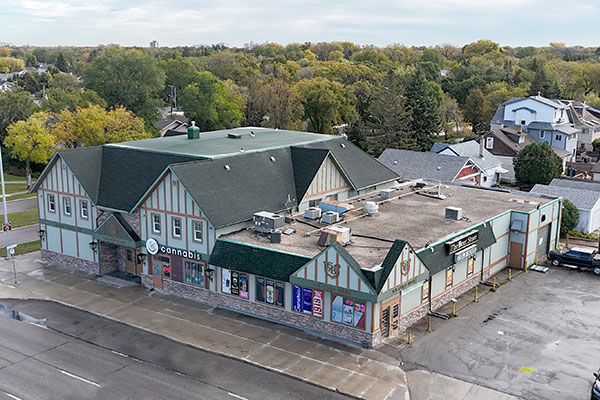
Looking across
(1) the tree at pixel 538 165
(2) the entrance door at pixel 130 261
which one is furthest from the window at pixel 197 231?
(1) the tree at pixel 538 165

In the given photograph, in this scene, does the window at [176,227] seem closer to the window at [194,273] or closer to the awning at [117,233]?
the window at [194,273]

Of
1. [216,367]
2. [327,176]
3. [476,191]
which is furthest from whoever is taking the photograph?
[476,191]

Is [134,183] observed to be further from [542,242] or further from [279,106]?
[279,106]

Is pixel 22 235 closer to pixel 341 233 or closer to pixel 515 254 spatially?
pixel 341 233

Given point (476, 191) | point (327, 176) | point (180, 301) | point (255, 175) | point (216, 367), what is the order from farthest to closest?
point (476, 191) → point (327, 176) → point (255, 175) → point (180, 301) → point (216, 367)

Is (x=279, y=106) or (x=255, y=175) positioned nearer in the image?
(x=255, y=175)

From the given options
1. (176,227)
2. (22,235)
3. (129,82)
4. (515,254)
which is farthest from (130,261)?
(129,82)

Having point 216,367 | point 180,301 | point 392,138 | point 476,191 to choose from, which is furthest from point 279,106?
point 216,367
